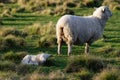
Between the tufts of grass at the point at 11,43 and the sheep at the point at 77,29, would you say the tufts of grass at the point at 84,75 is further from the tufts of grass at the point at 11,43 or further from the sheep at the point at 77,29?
the tufts of grass at the point at 11,43

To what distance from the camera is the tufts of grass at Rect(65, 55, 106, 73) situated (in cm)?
1365

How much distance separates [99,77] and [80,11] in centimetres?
2194

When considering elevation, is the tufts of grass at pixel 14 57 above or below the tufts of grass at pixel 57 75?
above

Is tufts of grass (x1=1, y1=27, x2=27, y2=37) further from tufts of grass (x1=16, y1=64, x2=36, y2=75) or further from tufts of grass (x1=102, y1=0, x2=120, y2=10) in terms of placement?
tufts of grass (x1=102, y1=0, x2=120, y2=10)

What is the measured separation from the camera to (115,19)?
95.6 feet

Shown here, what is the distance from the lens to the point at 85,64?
13875mm

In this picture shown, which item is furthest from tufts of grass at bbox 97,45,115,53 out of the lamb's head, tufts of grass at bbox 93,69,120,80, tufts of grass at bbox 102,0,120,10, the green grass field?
tufts of grass at bbox 102,0,120,10

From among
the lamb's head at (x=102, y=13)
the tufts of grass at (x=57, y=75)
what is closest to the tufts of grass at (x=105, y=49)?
the lamb's head at (x=102, y=13)

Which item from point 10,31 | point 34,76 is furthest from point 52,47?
point 34,76

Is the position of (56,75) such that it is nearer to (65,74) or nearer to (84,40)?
(65,74)

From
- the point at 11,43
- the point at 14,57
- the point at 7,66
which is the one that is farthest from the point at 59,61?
the point at 11,43

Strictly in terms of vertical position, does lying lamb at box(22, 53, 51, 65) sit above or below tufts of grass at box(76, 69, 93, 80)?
above

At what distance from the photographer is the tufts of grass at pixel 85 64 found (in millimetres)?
13648

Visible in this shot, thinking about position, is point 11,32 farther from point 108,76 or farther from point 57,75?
point 108,76
